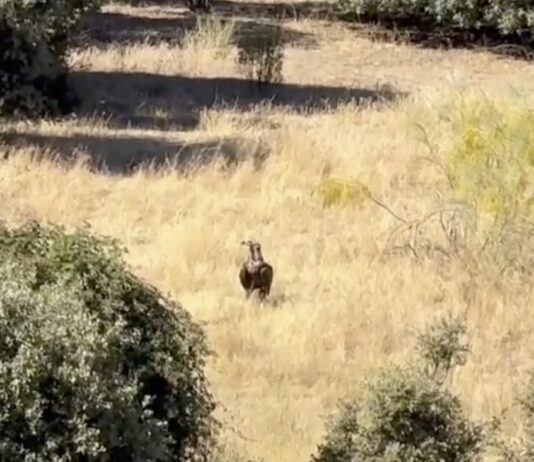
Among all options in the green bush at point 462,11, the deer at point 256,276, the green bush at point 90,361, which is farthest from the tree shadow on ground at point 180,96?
the green bush at point 90,361

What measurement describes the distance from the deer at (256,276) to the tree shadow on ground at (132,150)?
3444mm

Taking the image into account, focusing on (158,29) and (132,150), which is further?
(158,29)

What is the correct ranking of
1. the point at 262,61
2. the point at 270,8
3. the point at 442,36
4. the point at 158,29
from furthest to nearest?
the point at 270,8, the point at 442,36, the point at 158,29, the point at 262,61

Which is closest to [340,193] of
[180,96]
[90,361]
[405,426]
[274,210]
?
[274,210]

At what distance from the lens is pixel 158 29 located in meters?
22.8

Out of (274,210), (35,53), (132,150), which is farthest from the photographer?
(35,53)

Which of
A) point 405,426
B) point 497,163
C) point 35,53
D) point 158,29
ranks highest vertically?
point 405,426

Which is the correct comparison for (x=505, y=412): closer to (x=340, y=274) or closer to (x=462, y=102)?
(x=340, y=274)

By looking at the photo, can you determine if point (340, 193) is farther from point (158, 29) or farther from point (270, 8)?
point (270, 8)

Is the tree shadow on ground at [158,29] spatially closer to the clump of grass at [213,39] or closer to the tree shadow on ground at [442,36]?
the clump of grass at [213,39]

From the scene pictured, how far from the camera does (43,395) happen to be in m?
4.77

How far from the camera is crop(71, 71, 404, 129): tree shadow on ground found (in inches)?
609

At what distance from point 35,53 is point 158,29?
8.22 metres

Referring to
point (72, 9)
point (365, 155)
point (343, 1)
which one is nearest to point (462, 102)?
point (365, 155)
